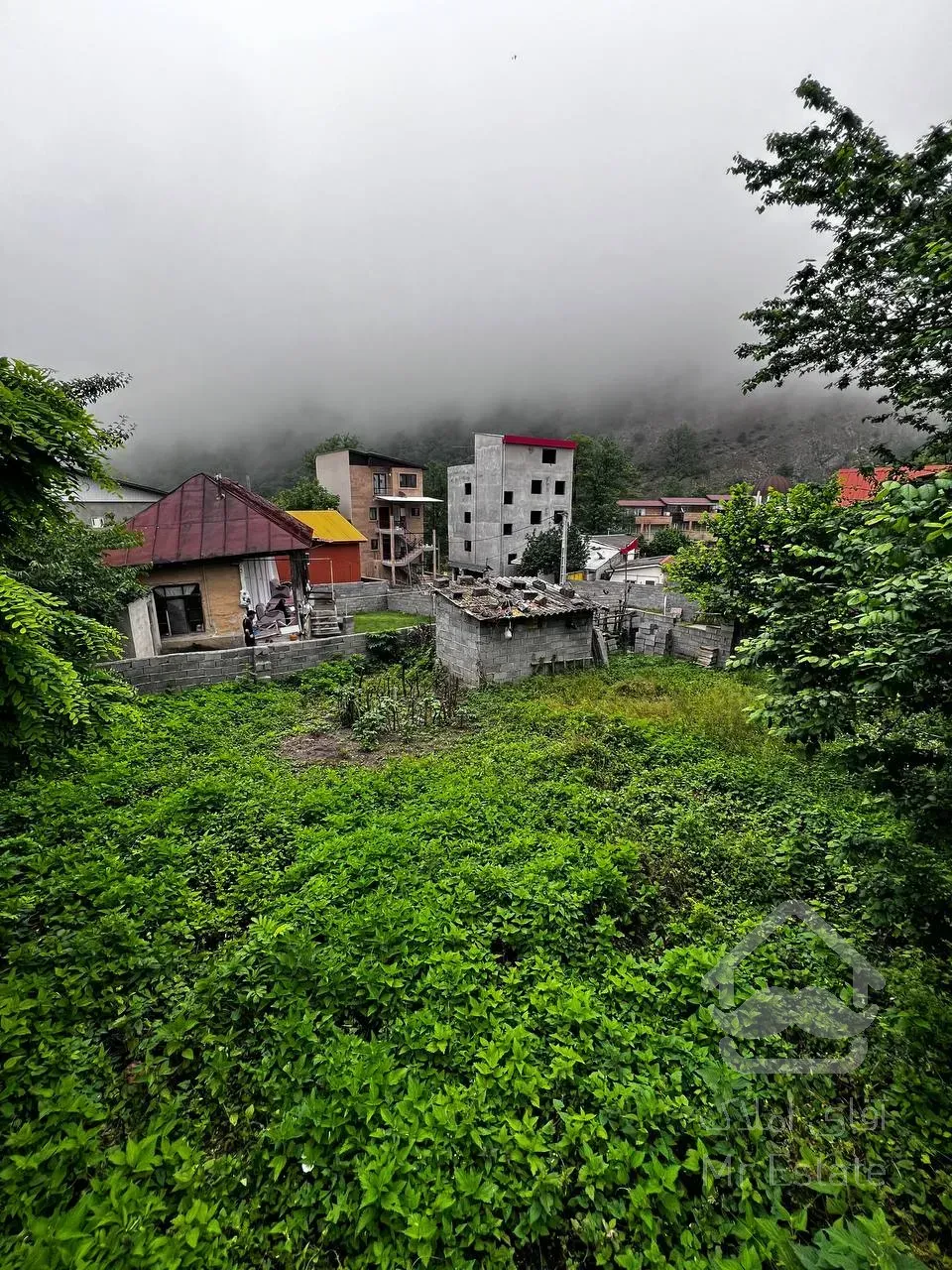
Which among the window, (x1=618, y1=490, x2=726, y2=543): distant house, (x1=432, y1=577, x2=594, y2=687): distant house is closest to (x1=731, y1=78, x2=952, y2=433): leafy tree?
(x1=432, y1=577, x2=594, y2=687): distant house

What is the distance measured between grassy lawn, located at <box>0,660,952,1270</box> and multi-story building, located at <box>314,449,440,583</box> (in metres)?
32.8

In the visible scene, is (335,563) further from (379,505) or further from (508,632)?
(508,632)

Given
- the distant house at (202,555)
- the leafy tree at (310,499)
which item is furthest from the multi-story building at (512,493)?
the distant house at (202,555)

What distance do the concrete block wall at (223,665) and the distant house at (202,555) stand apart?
10.8ft

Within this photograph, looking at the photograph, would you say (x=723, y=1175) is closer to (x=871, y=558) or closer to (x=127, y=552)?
(x=871, y=558)

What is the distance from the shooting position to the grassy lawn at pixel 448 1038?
2906 mm

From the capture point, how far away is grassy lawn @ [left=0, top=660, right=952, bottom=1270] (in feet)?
9.53

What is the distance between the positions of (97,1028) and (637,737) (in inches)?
331

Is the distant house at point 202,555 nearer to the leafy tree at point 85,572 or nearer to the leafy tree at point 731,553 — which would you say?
the leafy tree at point 85,572

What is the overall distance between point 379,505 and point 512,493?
1008cm

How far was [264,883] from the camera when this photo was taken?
563cm

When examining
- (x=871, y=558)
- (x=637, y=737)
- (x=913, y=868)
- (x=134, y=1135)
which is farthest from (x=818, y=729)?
(x=637, y=737)

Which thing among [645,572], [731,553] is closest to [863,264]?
[731,553]

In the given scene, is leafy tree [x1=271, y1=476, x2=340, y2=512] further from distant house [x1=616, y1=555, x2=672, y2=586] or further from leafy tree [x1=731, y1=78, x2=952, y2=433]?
leafy tree [x1=731, y1=78, x2=952, y2=433]
